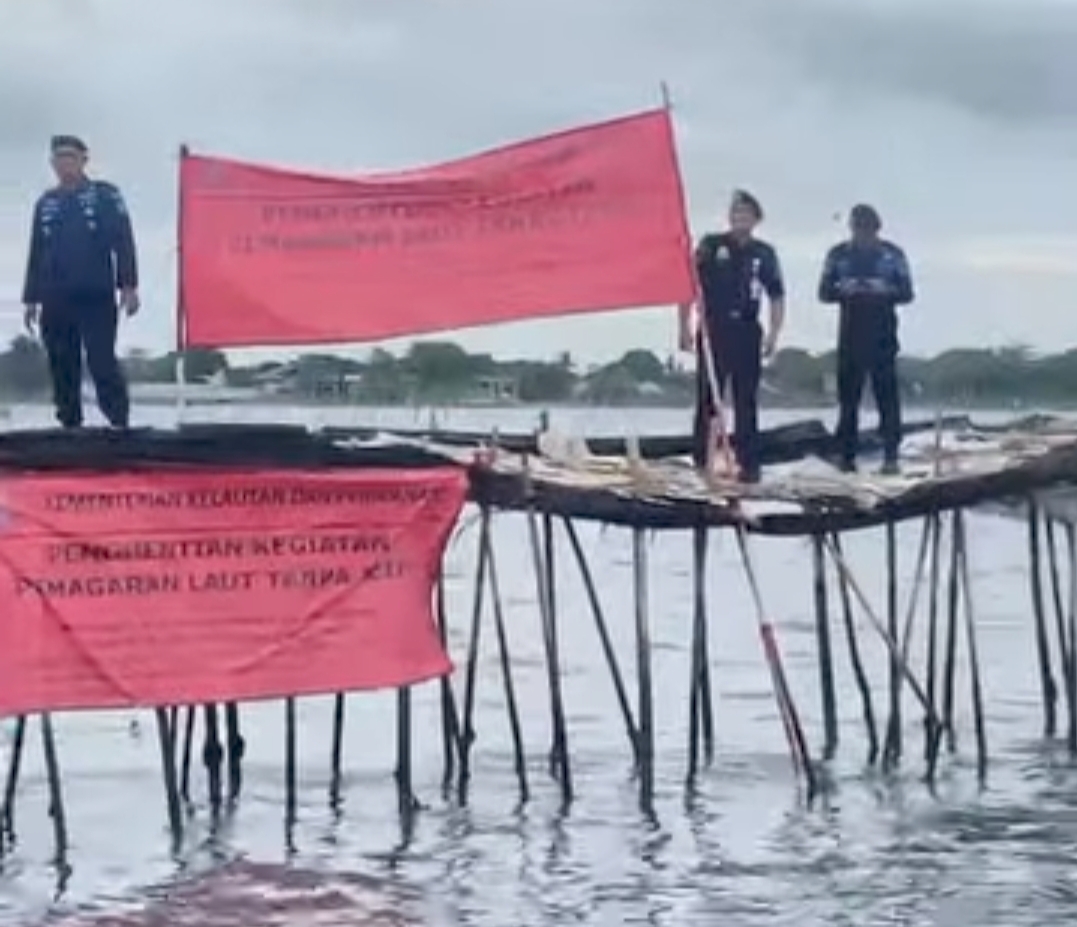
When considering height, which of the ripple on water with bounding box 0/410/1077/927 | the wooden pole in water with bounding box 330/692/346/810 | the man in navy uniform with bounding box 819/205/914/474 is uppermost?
the man in navy uniform with bounding box 819/205/914/474

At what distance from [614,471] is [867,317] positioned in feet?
13.4

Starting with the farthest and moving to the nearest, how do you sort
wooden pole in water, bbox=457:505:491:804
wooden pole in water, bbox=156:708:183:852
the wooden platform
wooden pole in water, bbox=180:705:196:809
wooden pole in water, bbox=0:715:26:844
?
wooden pole in water, bbox=180:705:196:809
wooden pole in water, bbox=457:505:491:804
wooden pole in water, bbox=0:715:26:844
wooden pole in water, bbox=156:708:183:852
the wooden platform

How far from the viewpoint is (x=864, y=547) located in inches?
2458

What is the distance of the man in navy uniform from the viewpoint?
24344 mm

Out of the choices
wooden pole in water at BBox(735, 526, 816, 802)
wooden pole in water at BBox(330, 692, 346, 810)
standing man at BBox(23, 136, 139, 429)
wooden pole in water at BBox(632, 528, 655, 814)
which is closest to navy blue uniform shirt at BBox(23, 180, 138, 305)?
standing man at BBox(23, 136, 139, 429)

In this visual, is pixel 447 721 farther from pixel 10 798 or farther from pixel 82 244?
pixel 82 244

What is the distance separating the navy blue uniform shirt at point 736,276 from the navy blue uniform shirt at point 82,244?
4.37 m

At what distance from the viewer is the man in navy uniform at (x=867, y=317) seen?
79.9ft

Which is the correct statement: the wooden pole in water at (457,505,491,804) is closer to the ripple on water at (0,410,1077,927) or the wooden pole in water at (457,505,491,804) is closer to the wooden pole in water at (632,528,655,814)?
the ripple on water at (0,410,1077,927)

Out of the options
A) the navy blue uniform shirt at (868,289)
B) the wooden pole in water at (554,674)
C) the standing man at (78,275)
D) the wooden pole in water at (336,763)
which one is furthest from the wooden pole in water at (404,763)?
the navy blue uniform shirt at (868,289)

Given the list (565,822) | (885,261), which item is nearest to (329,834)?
(565,822)

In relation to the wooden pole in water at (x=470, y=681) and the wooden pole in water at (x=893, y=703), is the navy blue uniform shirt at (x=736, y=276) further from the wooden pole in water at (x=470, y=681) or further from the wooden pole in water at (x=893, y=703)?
the wooden pole in water at (x=470, y=681)

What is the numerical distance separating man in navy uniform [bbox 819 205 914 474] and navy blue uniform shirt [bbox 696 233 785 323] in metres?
0.97

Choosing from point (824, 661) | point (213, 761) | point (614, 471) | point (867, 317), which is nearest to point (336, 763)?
point (213, 761)
